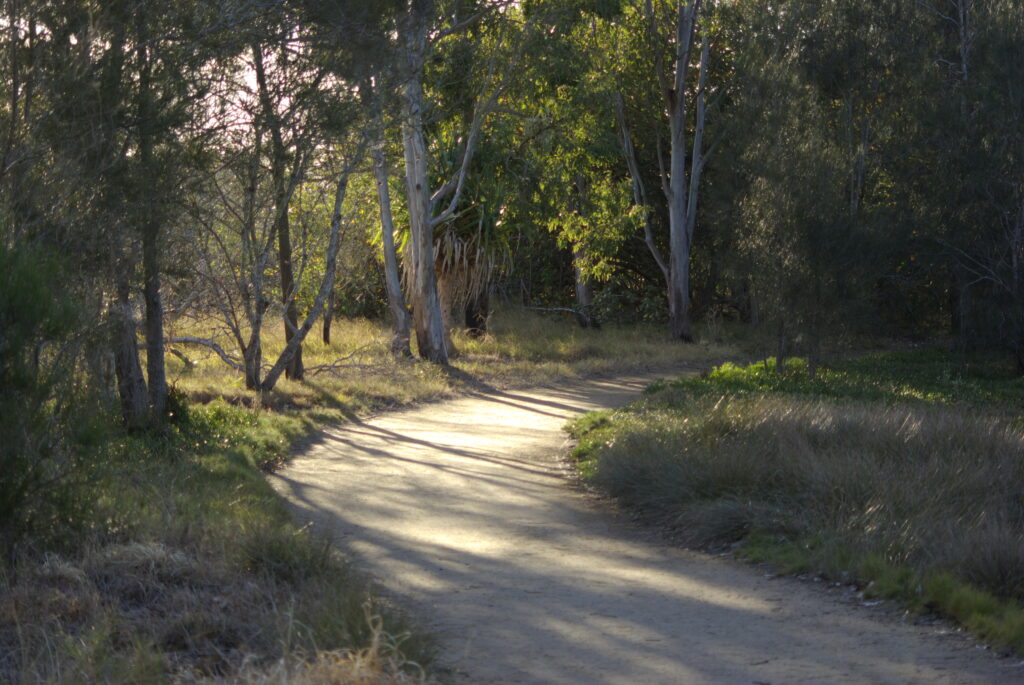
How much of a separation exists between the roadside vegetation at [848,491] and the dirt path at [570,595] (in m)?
0.35

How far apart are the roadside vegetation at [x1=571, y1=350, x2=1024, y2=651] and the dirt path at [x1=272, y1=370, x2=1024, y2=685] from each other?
1.15 feet

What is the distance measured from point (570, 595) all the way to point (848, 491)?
288cm

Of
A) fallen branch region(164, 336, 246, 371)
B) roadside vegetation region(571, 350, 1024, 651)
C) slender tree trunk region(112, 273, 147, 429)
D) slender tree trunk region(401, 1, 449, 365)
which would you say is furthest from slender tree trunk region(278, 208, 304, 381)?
roadside vegetation region(571, 350, 1024, 651)

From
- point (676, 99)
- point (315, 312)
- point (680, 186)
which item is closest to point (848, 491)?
point (315, 312)

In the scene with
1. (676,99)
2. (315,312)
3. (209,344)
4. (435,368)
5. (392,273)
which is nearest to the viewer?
(209,344)

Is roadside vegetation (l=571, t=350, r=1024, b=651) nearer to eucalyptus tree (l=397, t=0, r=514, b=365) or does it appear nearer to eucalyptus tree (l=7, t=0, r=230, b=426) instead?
eucalyptus tree (l=7, t=0, r=230, b=426)

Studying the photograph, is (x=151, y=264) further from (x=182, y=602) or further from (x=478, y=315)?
(x=478, y=315)

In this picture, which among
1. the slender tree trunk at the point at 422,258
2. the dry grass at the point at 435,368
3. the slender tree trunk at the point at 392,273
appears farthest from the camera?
the slender tree trunk at the point at 392,273

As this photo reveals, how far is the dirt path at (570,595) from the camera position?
566 cm

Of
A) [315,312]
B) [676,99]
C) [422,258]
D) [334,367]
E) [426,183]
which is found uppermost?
[676,99]

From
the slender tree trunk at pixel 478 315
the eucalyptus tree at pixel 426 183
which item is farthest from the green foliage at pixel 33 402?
the slender tree trunk at pixel 478 315

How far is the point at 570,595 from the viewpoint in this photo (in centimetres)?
714

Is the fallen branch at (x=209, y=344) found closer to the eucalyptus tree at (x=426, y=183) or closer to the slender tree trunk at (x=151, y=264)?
the slender tree trunk at (x=151, y=264)

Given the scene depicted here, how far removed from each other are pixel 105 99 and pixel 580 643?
6765 millimetres
